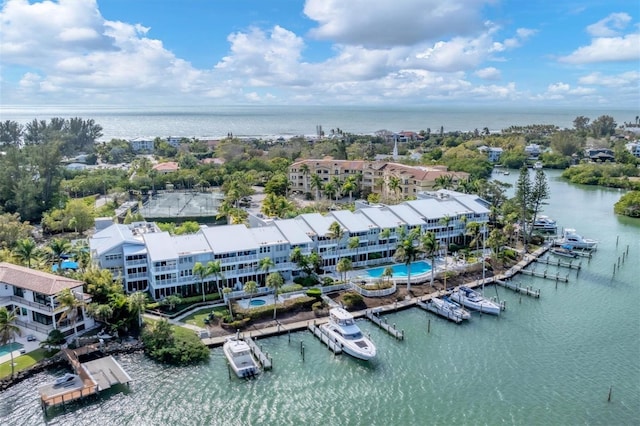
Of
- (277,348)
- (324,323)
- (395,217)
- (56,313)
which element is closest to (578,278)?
(395,217)

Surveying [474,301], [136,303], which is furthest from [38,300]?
[474,301]

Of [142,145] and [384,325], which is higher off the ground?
[142,145]

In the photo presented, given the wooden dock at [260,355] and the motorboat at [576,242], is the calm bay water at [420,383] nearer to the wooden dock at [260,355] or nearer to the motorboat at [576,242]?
the wooden dock at [260,355]

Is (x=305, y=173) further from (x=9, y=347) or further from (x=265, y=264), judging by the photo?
(x=9, y=347)

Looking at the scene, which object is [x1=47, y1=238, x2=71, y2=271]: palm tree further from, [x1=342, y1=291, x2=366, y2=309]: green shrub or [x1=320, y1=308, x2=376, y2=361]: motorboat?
[x1=342, y1=291, x2=366, y2=309]: green shrub

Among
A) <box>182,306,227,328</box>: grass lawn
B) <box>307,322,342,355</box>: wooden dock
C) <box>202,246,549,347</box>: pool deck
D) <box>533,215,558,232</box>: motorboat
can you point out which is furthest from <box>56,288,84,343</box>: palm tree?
<box>533,215,558,232</box>: motorboat

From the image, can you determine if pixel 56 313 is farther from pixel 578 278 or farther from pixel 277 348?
pixel 578 278
